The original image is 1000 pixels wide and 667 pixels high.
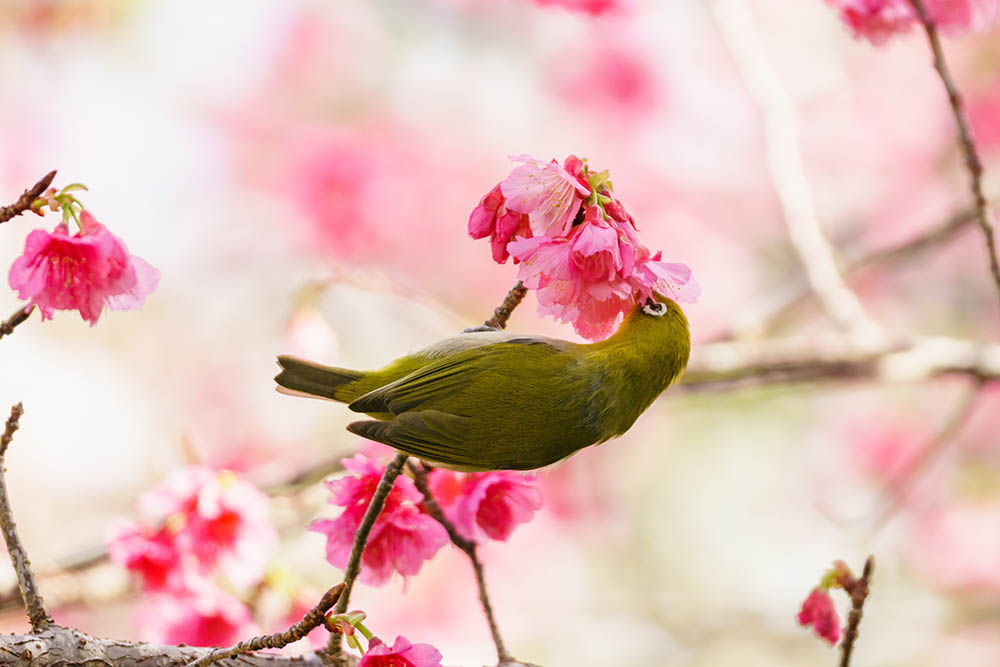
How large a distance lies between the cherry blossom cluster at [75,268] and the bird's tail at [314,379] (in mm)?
364

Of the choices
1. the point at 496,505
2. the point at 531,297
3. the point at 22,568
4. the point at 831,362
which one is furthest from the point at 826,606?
the point at 531,297

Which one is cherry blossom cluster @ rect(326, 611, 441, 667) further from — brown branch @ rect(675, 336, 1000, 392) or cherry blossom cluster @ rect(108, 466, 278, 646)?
brown branch @ rect(675, 336, 1000, 392)

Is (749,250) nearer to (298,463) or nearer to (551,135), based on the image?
(551,135)

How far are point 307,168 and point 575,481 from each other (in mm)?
2132

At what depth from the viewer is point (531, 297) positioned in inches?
197

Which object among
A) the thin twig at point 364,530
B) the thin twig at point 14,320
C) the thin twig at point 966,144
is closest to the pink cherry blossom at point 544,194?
the thin twig at point 364,530

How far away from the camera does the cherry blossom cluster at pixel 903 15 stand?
209 centimetres

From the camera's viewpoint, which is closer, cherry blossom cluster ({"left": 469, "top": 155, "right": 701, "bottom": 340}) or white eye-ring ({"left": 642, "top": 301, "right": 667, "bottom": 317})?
cherry blossom cluster ({"left": 469, "top": 155, "right": 701, "bottom": 340})

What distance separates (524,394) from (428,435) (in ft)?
0.56

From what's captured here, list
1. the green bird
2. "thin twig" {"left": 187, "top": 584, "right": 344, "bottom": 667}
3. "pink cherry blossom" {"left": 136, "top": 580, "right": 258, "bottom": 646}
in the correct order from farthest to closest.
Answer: "pink cherry blossom" {"left": 136, "top": 580, "right": 258, "bottom": 646} → the green bird → "thin twig" {"left": 187, "top": 584, "right": 344, "bottom": 667}

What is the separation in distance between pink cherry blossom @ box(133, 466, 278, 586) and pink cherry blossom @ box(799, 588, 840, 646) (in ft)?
4.12

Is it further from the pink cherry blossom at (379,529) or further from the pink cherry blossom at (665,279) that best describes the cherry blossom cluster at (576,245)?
the pink cherry blossom at (379,529)

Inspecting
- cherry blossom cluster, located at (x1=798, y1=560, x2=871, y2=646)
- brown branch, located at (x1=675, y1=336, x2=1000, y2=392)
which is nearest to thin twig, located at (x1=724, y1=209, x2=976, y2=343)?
brown branch, located at (x1=675, y1=336, x2=1000, y2=392)

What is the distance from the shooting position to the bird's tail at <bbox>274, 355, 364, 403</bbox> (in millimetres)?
1619
